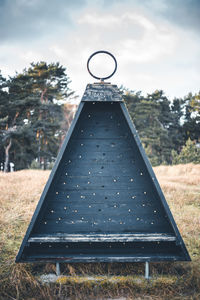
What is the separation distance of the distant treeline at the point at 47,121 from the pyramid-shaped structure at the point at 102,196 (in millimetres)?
15511

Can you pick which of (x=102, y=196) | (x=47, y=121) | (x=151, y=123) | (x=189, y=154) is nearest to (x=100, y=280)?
(x=102, y=196)

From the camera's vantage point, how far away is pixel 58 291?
2.08m

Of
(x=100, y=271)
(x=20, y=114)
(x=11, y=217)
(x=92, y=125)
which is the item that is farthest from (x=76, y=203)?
(x=20, y=114)

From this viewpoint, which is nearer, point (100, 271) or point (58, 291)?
point (58, 291)

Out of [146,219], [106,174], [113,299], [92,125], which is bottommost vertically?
[113,299]

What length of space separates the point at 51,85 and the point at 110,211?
22.4 meters

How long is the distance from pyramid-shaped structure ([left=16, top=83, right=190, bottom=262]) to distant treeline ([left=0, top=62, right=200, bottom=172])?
15.5 meters

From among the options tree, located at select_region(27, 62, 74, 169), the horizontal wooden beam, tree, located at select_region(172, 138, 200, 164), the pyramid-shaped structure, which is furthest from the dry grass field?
tree, located at select_region(27, 62, 74, 169)

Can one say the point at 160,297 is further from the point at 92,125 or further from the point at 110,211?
the point at 92,125

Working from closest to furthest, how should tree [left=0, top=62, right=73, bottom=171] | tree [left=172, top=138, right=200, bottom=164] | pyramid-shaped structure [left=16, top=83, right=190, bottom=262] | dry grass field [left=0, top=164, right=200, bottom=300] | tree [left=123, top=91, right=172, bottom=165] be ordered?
dry grass field [left=0, top=164, right=200, bottom=300]
pyramid-shaped structure [left=16, top=83, right=190, bottom=262]
tree [left=172, top=138, right=200, bottom=164]
tree [left=0, top=62, right=73, bottom=171]
tree [left=123, top=91, right=172, bottom=165]

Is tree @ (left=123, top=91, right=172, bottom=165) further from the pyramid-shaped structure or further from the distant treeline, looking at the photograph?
the pyramid-shaped structure

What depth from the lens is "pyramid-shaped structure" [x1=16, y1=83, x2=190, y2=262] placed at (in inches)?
94.3

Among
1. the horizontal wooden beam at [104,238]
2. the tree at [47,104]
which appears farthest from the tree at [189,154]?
the horizontal wooden beam at [104,238]

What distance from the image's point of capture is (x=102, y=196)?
97.0 inches
